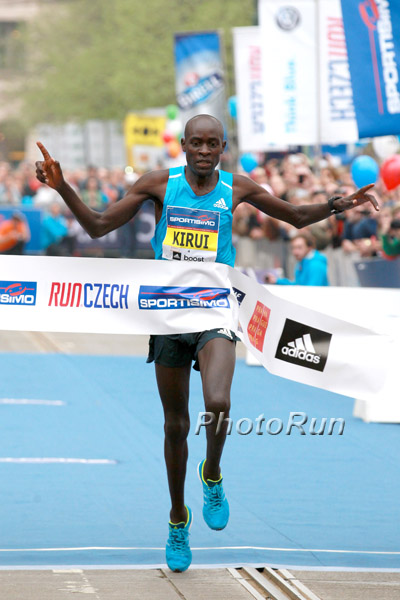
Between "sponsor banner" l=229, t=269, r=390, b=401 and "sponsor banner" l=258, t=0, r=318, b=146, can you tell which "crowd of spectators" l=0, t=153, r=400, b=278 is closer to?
"sponsor banner" l=258, t=0, r=318, b=146

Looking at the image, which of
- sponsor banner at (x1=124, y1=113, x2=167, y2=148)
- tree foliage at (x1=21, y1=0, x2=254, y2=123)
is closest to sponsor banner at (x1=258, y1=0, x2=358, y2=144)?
sponsor banner at (x1=124, y1=113, x2=167, y2=148)

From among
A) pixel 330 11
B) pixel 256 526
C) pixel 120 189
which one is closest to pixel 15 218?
pixel 120 189

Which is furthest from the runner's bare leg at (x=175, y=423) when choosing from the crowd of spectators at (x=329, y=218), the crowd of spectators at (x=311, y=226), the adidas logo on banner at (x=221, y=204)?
the crowd of spectators at (x=329, y=218)

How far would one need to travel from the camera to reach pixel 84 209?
601cm

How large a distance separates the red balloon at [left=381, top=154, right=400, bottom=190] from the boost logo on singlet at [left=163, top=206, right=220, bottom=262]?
29.0 feet

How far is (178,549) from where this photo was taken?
6066mm

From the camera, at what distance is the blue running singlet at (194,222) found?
20.0ft

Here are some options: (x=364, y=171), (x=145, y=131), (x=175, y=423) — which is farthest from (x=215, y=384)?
(x=145, y=131)

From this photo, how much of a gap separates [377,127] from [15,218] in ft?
50.5

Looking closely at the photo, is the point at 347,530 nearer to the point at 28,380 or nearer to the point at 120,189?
the point at 28,380

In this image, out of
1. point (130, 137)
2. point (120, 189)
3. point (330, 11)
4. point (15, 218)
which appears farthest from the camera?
point (130, 137)

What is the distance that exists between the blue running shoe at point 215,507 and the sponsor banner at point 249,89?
1633cm

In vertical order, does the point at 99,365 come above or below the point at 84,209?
below

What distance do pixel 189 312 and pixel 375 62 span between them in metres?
6.00
